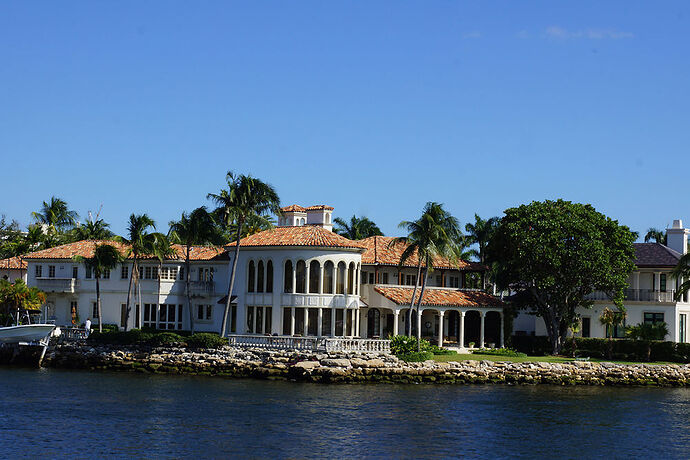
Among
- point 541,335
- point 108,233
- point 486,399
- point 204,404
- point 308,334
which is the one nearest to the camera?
point 204,404

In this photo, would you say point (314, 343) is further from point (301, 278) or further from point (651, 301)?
point (651, 301)

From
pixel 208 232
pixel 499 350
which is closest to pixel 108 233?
pixel 208 232

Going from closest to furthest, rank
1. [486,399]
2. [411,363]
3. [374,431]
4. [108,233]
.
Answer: [374,431]
[486,399]
[411,363]
[108,233]

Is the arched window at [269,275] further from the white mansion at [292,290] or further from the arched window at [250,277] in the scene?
the arched window at [250,277]

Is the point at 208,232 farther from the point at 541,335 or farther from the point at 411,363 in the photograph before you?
the point at 541,335

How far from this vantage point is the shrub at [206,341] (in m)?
59.3

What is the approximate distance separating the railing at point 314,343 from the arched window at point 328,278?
383cm

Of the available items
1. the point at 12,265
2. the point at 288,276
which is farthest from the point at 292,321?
the point at 12,265

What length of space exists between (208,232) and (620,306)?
95.5 feet

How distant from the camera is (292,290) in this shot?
61.2 meters

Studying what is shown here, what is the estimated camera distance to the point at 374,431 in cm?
3834

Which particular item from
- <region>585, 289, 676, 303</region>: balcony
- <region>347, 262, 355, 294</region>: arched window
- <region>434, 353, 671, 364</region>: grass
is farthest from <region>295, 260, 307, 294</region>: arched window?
<region>585, 289, 676, 303</region>: balcony

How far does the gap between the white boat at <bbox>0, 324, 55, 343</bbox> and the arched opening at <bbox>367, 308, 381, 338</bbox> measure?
71.2ft

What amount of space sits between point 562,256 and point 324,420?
29.2 meters
